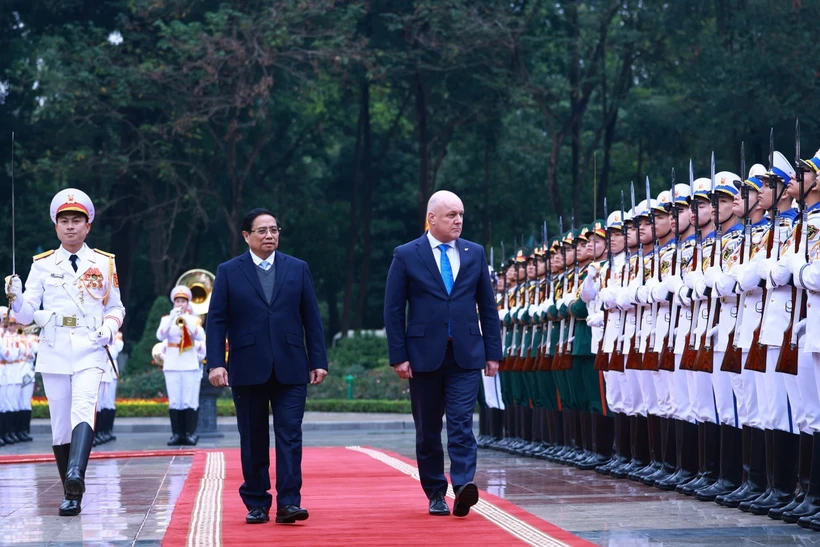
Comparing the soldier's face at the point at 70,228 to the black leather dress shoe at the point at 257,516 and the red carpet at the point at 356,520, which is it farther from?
the black leather dress shoe at the point at 257,516

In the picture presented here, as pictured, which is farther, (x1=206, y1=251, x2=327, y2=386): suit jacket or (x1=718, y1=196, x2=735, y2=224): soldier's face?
(x1=718, y1=196, x2=735, y2=224): soldier's face

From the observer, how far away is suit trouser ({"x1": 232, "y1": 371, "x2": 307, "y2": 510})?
8.84 meters

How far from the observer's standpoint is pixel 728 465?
10273 millimetres

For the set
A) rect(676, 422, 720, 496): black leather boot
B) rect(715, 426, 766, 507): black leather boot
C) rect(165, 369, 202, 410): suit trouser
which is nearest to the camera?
rect(715, 426, 766, 507): black leather boot

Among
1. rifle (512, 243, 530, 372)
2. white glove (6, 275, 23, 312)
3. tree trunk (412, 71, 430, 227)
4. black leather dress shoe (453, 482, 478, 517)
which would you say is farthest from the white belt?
tree trunk (412, 71, 430, 227)

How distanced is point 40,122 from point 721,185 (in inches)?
1171

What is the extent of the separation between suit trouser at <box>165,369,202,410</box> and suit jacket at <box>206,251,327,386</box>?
11.2 m

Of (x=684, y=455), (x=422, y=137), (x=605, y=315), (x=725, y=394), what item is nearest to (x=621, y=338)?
(x=605, y=315)

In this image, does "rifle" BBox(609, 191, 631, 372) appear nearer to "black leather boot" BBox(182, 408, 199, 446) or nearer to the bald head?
the bald head

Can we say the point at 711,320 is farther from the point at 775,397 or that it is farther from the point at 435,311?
the point at 435,311

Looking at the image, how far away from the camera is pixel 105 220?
39.8 meters

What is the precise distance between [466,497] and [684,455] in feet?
9.54

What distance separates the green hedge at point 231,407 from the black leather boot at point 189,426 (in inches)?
315

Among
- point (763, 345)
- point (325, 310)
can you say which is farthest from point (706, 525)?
point (325, 310)
